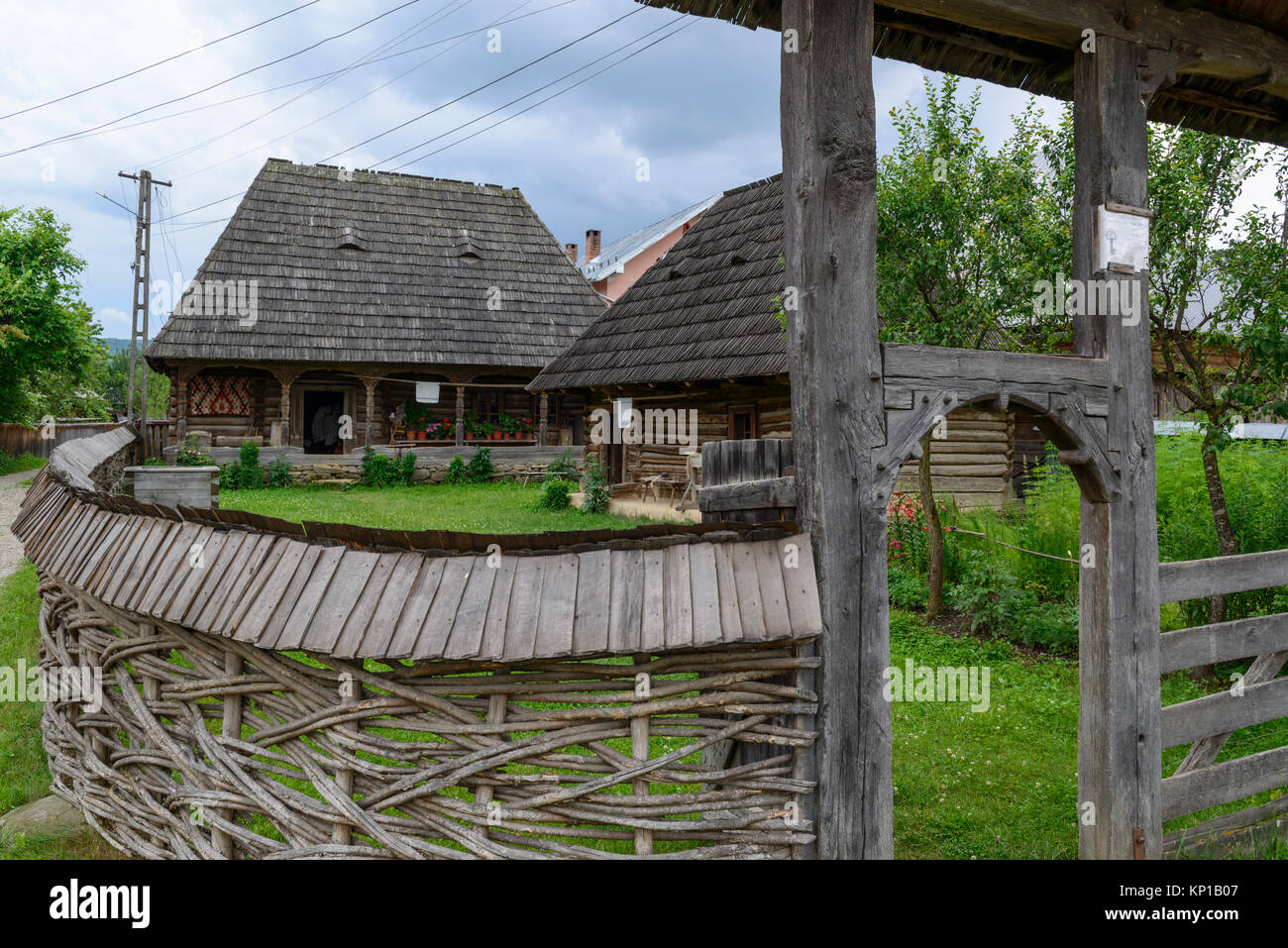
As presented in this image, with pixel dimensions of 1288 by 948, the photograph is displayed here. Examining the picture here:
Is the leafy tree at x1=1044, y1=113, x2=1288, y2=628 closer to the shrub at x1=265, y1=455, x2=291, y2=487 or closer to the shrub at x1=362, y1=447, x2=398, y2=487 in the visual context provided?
the shrub at x1=362, y1=447, x2=398, y2=487

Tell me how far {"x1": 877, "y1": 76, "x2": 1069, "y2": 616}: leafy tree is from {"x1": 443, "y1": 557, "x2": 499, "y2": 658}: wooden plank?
17.2 ft

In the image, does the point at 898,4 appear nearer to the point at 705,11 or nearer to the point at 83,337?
the point at 705,11

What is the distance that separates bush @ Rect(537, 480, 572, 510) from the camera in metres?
14.5

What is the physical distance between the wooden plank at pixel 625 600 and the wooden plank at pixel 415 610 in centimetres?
59

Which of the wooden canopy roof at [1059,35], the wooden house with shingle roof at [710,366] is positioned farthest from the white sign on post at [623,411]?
the wooden canopy roof at [1059,35]

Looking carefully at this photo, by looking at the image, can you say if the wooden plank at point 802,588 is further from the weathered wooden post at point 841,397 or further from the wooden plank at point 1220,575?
the wooden plank at point 1220,575

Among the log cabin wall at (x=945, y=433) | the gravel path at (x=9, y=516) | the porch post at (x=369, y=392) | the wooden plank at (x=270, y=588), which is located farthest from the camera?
the porch post at (x=369, y=392)

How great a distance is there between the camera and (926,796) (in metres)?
4.41

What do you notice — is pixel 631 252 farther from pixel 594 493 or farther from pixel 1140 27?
pixel 1140 27

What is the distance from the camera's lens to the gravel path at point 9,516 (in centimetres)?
938

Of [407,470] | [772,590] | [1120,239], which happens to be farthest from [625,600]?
[407,470]

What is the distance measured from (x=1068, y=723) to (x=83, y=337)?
1071 inches
